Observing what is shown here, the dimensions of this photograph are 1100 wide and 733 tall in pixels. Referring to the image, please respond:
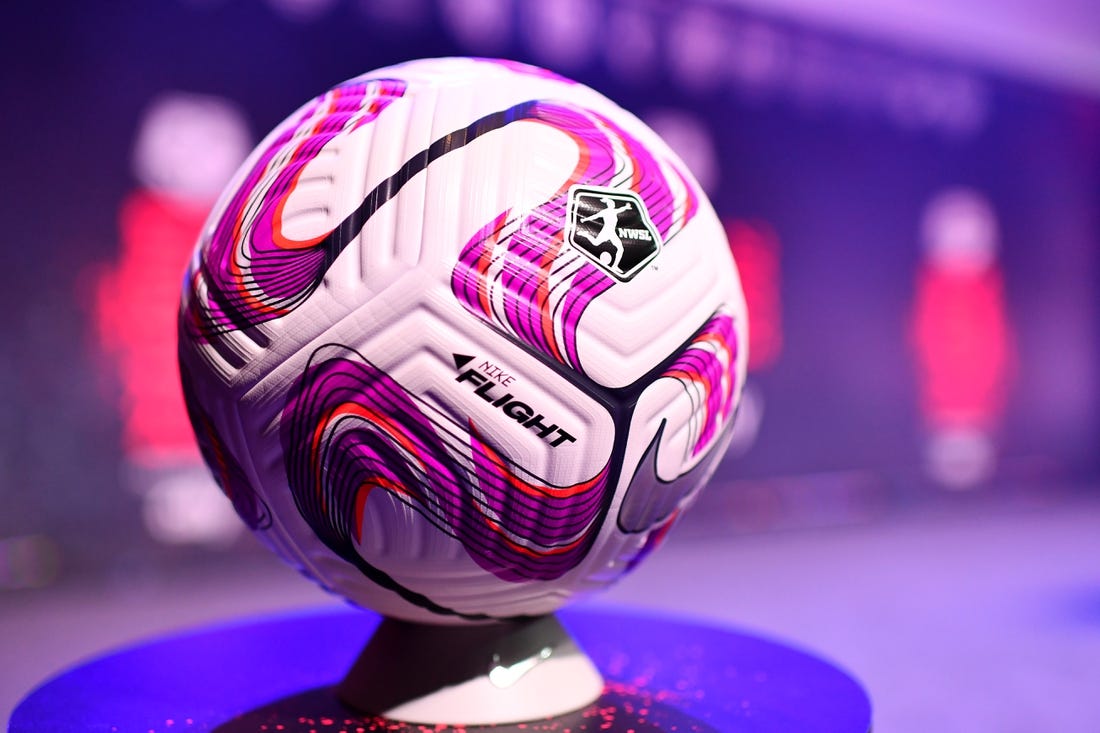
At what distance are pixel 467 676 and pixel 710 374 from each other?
1.25ft

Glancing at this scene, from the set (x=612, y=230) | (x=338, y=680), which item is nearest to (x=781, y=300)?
(x=338, y=680)

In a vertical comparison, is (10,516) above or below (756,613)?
above

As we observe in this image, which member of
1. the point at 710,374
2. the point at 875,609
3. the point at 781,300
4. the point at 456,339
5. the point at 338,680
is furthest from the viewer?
the point at 781,300

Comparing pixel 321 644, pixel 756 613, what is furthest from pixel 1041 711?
pixel 321 644

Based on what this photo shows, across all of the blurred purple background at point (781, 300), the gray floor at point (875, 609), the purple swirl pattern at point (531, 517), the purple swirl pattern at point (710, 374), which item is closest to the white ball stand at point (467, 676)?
A: the purple swirl pattern at point (531, 517)

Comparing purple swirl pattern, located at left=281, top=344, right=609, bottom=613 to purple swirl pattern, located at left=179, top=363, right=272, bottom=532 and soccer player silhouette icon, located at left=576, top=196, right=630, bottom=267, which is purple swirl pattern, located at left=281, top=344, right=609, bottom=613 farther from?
soccer player silhouette icon, located at left=576, top=196, right=630, bottom=267

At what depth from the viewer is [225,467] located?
102 cm

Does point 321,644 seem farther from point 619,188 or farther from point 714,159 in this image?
point 714,159

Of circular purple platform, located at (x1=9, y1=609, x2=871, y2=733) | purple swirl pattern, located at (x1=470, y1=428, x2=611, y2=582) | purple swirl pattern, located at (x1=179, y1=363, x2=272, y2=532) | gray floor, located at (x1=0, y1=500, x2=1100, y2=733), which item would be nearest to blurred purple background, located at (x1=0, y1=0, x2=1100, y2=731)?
gray floor, located at (x1=0, y1=500, x2=1100, y2=733)

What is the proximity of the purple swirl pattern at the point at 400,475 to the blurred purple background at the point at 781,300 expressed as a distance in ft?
6.19

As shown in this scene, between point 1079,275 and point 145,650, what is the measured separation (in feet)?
21.8

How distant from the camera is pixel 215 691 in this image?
3.77 ft

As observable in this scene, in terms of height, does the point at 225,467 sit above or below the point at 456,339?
below

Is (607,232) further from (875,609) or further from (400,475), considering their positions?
(875,609)
